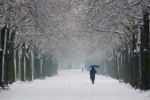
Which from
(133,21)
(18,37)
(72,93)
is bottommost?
(72,93)

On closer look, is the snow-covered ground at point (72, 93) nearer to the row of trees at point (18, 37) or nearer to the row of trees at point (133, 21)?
the row of trees at point (133, 21)

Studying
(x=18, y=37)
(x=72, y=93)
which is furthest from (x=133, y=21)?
(x=18, y=37)

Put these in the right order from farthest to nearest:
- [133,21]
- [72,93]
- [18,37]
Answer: [18,37] < [133,21] < [72,93]

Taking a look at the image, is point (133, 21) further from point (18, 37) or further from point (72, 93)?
point (18, 37)

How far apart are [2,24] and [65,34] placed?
24231 millimetres

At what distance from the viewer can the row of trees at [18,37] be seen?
87.1 feet

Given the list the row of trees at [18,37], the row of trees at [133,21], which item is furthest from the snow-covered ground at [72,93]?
the row of trees at [18,37]

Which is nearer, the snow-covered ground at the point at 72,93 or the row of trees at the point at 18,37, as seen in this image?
the snow-covered ground at the point at 72,93

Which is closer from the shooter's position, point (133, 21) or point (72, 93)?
point (72, 93)

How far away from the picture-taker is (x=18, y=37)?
4672cm

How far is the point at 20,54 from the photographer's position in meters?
51.2

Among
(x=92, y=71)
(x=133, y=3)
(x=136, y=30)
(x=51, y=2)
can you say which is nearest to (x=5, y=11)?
(x=51, y=2)

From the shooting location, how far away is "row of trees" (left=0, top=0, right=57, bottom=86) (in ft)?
87.1

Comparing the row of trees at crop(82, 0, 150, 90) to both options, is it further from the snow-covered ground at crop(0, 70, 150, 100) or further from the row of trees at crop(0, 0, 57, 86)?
the row of trees at crop(0, 0, 57, 86)
